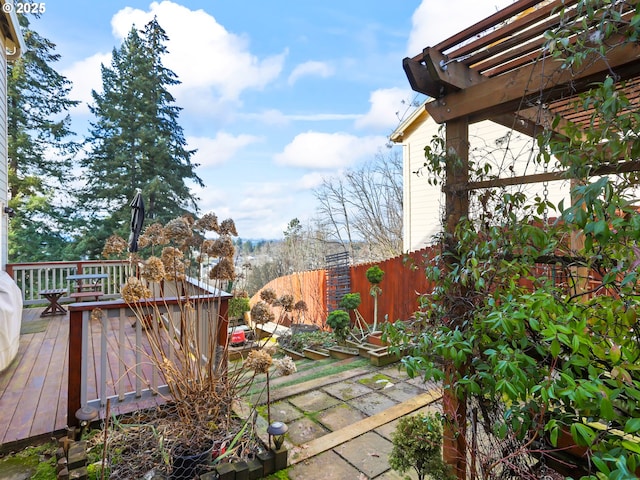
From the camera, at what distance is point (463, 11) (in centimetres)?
468

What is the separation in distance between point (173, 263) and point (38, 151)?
47.5 feet

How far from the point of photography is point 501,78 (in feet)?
5.87

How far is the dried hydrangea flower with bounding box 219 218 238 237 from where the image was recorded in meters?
2.29

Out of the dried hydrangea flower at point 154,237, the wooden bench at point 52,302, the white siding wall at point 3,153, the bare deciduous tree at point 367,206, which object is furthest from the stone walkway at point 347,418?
the bare deciduous tree at point 367,206

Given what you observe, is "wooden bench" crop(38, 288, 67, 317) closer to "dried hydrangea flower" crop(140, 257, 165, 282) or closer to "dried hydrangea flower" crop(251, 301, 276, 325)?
"dried hydrangea flower" crop(140, 257, 165, 282)

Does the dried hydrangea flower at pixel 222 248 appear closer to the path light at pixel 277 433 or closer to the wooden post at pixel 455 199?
the path light at pixel 277 433

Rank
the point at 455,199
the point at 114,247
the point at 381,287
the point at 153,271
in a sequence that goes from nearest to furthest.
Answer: the point at 455,199, the point at 153,271, the point at 114,247, the point at 381,287

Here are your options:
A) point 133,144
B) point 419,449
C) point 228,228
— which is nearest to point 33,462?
point 228,228

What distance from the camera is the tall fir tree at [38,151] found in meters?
11.9

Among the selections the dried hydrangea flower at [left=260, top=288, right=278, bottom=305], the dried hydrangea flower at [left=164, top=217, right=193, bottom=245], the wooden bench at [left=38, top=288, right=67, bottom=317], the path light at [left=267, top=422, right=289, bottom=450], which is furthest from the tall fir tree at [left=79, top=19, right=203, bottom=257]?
the path light at [left=267, top=422, right=289, bottom=450]

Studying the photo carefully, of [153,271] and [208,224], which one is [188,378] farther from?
[208,224]

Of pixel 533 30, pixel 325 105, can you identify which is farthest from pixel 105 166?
pixel 533 30

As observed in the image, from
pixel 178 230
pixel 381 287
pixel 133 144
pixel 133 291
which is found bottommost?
pixel 381 287

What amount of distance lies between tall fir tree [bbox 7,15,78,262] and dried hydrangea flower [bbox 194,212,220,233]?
43.0ft
